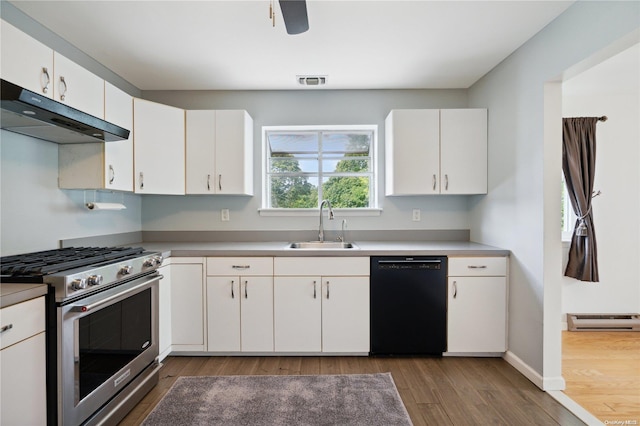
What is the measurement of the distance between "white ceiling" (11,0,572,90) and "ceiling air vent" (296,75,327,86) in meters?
0.06

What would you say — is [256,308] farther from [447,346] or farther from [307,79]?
[307,79]

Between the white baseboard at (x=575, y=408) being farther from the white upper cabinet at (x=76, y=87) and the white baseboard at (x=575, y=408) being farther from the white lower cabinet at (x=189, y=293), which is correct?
the white upper cabinet at (x=76, y=87)

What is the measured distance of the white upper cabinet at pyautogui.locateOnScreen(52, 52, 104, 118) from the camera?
1.85m

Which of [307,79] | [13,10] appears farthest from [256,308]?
[13,10]

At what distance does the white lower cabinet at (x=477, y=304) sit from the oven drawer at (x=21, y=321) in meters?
2.56

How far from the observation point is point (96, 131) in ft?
6.41

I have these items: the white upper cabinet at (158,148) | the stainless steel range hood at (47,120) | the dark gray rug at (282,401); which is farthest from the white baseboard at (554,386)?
the stainless steel range hood at (47,120)

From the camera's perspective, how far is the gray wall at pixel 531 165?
76.1 inches

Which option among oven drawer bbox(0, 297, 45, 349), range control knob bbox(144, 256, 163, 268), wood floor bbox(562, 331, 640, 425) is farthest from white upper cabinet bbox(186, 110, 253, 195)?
wood floor bbox(562, 331, 640, 425)

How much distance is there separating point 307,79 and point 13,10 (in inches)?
78.7

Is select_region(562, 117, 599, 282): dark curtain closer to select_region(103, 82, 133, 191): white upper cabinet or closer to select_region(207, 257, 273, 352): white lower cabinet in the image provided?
select_region(207, 257, 273, 352): white lower cabinet

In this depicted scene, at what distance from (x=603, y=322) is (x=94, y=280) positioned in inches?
173

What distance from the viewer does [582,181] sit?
3.15m

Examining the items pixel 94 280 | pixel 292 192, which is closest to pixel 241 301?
pixel 94 280
